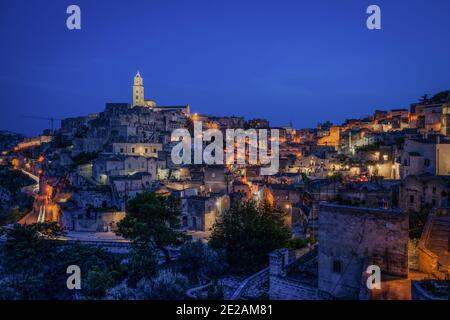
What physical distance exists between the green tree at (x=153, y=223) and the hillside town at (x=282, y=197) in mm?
377

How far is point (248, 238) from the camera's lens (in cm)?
1947

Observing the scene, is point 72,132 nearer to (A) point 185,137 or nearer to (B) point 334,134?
(A) point 185,137

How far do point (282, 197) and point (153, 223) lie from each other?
10.6 meters

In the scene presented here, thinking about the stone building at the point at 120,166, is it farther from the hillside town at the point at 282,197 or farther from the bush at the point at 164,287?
the bush at the point at 164,287

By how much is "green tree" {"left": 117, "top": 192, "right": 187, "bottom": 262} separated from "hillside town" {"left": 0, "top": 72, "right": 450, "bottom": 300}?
1.24 feet

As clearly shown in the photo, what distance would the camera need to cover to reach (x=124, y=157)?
4166cm

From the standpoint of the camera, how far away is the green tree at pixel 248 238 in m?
18.7

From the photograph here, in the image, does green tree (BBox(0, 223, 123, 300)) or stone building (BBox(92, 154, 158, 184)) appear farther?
stone building (BBox(92, 154, 158, 184))

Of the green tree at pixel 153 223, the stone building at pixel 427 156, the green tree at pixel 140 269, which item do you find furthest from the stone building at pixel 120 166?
the stone building at pixel 427 156

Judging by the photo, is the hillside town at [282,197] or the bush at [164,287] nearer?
the hillside town at [282,197]

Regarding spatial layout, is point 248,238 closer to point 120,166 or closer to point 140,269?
point 140,269

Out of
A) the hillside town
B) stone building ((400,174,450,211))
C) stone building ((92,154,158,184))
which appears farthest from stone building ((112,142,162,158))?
stone building ((400,174,450,211))

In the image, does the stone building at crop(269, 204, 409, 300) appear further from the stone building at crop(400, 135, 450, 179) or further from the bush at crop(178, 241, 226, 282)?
the stone building at crop(400, 135, 450, 179)

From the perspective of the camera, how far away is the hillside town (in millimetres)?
11914
